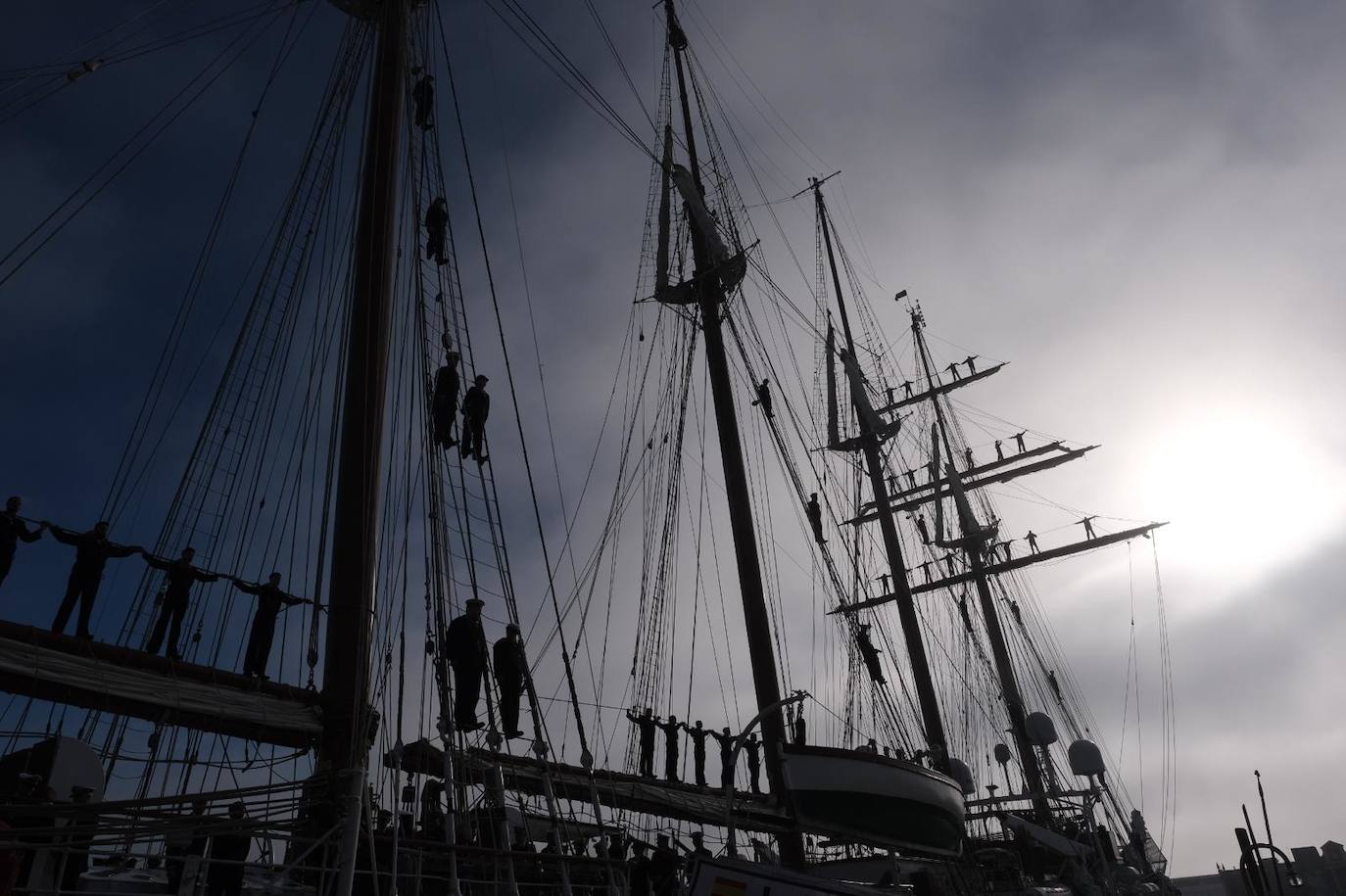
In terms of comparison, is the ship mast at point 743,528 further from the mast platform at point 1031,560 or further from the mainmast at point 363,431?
the mast platform at point 1031,560

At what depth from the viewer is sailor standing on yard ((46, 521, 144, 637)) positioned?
8.55 meters

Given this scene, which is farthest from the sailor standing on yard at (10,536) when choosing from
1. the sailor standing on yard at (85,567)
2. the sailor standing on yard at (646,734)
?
the sailor standing on yard at (646,734)

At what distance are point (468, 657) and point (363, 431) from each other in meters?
2.92

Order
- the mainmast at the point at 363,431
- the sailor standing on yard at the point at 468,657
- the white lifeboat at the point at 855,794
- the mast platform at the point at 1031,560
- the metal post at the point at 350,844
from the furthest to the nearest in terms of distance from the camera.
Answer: the mast platform at the point at 1031,560
the white lifeboat at the point at 855,794
the sailor standing on yard at the point at 468,657
the mainmast at the point at 363,431
the metal post at the point at 350,844

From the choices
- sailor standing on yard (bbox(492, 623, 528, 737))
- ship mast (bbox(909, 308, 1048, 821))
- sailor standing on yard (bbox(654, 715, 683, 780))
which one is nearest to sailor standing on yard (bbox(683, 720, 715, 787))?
sailor standing on yard (bbox(654, 715, 683, 780))

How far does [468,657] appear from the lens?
10070 mm

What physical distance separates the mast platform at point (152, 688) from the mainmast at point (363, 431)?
36cm

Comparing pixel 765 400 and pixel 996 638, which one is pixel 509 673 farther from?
pixel 996 638

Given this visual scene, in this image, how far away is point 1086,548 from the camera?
39.5m

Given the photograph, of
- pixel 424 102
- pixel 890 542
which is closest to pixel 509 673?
pixel 424 102

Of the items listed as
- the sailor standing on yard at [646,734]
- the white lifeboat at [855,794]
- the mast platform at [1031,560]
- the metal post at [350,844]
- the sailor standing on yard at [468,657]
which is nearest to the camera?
the metal post at [350,844]

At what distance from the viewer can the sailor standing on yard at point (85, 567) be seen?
336 inches

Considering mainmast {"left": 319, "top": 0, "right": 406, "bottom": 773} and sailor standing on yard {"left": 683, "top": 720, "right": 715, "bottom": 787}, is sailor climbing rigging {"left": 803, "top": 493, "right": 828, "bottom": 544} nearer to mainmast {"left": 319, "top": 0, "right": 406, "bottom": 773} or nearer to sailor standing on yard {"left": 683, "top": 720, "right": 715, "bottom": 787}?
sailor standing on yard {"left": 683, "top": 720, "right": 715, "bottom": 787}

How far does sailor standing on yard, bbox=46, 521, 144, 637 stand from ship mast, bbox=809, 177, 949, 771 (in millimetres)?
17260
